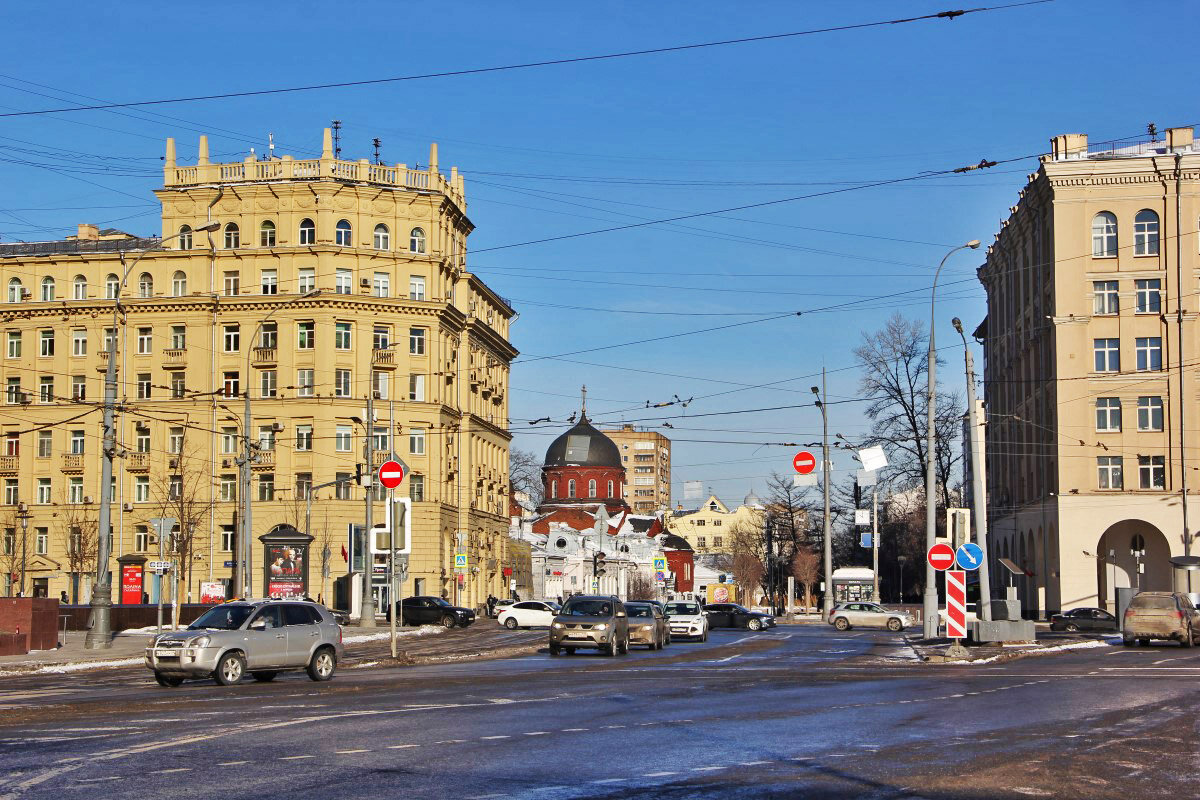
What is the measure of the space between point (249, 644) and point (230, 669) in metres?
0.56

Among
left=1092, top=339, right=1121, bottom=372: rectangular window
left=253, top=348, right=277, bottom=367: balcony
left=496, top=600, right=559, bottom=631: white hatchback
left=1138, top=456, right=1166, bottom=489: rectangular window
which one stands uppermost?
left=253, top=348, right=277, bottom=367: balcony

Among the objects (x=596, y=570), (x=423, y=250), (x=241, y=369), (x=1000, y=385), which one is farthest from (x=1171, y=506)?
(x=241, y=369)

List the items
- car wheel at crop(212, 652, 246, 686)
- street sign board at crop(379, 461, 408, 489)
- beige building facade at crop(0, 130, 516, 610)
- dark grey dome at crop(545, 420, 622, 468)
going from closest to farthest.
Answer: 1. car wheel at crop(212, 652, 246, 686)
2. street sign board at crop(379, 461, 408, 489)
3. beige building facade at crop(0, 130, 516, 610)
4. dark grey dome at crop(545, 420, 622, 468)

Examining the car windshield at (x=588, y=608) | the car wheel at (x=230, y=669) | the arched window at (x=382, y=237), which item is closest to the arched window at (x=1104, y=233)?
the car windshield at (x=588, y=608)

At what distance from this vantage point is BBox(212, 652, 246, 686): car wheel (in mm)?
23797

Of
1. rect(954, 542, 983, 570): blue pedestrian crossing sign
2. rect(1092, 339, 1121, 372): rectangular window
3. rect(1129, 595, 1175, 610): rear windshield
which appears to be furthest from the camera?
rect(1092, 339, 1121, 372): rectangular window

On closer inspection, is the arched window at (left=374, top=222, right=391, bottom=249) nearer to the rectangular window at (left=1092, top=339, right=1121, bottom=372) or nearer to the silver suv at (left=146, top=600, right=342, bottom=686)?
the rectangular window at (left=1092, top=339, right=1121, bottom=372)

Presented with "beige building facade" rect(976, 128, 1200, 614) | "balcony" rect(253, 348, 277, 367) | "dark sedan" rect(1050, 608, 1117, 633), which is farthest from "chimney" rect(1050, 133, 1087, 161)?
"balcony" rect(253, 348, 277, 367)

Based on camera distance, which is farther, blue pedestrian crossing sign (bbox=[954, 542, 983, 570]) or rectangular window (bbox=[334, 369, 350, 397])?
rectangular window (bbox=[334, 369, 350, 397])

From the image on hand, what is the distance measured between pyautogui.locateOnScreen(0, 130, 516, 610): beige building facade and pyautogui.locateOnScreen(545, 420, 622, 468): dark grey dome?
157ft

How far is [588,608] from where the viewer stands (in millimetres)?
36812

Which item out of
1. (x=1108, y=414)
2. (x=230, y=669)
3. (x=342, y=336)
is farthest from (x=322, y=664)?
(x=342, y=336)

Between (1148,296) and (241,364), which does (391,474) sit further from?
(241,364)

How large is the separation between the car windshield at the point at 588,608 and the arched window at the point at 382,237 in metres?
45.6
